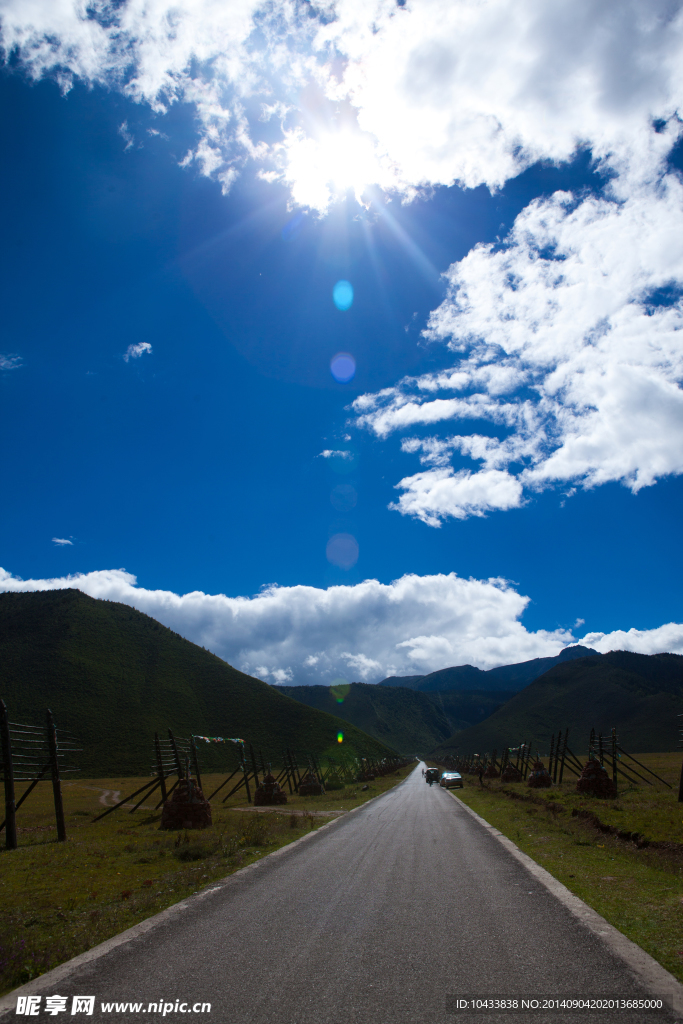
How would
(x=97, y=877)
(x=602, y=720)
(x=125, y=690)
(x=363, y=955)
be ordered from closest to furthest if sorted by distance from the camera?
(x=363, y=955) → (x=97, y=877) → (x=125, y=690) → (x=602, y=720)

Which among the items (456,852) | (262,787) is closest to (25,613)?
(262,787)

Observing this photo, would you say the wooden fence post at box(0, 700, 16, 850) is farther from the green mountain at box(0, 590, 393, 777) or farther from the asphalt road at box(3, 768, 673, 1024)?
the green mountain at box(0, 590, 393, 777)

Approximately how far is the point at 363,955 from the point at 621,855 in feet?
30.4

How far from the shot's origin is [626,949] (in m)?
5.32

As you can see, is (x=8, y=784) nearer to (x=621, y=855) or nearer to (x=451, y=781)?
(x=621, y=855)

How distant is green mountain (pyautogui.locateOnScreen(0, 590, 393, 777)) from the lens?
9294 cm

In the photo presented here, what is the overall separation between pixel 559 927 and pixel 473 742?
686 feet

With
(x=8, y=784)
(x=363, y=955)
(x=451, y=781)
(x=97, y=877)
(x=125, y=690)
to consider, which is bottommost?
(x=451, y=781)

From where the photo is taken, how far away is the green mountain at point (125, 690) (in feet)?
305

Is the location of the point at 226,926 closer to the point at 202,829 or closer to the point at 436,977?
the point at 436,977

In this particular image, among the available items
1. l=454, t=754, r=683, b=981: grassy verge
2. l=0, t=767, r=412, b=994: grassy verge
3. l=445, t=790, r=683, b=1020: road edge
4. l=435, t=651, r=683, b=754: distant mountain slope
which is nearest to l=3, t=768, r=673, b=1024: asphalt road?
l=445, t=790, r=683, b=1020: road edge

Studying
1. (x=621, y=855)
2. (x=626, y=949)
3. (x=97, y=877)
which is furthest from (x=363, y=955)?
(x=621, y=855)

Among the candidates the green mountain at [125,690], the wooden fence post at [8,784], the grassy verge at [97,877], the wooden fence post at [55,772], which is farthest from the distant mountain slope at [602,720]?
the wooden fence post at [8,784]

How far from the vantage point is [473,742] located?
193 metres
